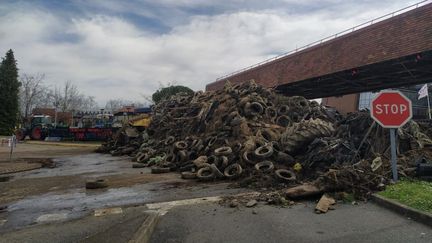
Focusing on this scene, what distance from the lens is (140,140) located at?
87.7 ft

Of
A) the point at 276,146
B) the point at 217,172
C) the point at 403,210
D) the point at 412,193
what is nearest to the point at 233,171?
the point at 217,172

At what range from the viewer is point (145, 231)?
628cm

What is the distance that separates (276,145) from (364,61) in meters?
9.70

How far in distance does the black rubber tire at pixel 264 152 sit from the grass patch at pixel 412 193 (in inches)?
197

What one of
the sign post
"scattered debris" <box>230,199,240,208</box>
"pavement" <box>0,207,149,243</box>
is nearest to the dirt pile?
the sign post

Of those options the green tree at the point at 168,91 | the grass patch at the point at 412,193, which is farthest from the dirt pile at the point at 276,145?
the green tree at the point at 168,91

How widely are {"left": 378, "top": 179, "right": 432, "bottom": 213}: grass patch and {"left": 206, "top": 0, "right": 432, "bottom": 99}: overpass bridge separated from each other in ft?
36.0

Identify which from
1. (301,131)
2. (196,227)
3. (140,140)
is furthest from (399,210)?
(140,140)

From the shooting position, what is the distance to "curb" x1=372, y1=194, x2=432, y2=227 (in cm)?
653

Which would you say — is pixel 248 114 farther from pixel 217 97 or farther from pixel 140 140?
pixel 140 140

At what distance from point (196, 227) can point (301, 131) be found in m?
7.85

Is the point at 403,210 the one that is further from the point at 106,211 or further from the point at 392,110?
the point at 106,211

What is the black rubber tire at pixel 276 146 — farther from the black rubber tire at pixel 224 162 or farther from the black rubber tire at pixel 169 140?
the black rubber tire at pixel 169 140

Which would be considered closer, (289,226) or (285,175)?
(289,226)
